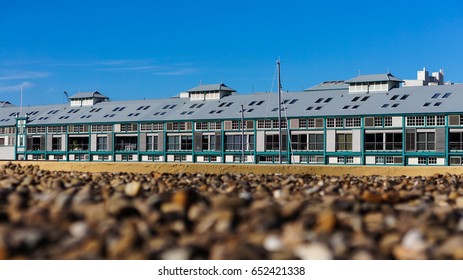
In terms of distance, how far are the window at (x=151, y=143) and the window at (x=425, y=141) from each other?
25.8 m

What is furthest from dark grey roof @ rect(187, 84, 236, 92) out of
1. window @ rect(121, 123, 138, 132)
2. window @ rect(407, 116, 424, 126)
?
window @ rect(407, 116, 424, 126)

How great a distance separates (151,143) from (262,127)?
1282 cm

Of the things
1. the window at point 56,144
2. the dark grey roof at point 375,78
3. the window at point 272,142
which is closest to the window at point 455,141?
the dark grey roof at point 375,78

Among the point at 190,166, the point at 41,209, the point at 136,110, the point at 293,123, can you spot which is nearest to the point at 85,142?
the point at 136,110

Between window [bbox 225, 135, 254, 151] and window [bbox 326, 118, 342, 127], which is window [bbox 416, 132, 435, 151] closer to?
window [bbox 326, 118, 342, 127]

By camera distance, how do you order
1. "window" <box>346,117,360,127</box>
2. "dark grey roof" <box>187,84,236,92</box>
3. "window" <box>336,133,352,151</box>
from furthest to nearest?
"dark grey roof" <box>187,84,236,92</box>, "window" <box>336,133,352,151</box>, "window" <box>346,117,360,127</box>

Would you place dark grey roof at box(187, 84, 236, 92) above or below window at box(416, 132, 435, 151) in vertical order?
above

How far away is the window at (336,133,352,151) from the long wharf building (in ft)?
0.28

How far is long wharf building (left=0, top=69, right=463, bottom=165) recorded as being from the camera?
171ft

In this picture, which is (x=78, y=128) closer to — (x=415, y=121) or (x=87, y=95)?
(x=87, y=95)

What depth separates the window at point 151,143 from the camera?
65250 millimetres

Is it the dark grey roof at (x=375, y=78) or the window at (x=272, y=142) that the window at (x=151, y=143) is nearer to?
the window at (x=272, y=142)

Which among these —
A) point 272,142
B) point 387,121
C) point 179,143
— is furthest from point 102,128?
point 387,121
